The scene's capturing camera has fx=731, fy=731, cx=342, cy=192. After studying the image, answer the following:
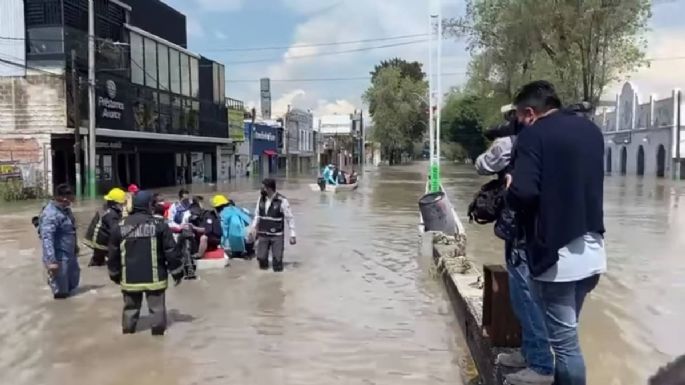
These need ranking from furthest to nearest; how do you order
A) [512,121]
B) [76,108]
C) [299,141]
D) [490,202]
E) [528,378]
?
[299,141] < [76,108] < [490,202] < [512,121] < [528,378]

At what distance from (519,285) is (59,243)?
6456mm

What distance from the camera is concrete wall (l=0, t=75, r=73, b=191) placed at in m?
29.8

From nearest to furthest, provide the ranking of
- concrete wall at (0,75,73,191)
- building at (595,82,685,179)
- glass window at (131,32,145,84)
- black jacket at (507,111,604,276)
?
black jacket at (507,111,604,276) → concrete wall at (0,75,73,191) → glass window at (131,32,145,84) → building at (595,82,685,179)

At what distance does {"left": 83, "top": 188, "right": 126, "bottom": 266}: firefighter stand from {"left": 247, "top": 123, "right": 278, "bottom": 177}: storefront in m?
49.6

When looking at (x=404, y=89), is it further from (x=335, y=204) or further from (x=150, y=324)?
(x=150, y=324)

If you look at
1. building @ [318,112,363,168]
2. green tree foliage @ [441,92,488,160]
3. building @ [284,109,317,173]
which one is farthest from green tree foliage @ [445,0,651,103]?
building @ [318,112,363,168]

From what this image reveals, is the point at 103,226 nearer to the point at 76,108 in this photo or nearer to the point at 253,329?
the point at 253,329

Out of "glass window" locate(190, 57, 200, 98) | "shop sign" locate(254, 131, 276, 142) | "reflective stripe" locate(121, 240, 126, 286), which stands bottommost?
"reflective stripe" locate(121, 240, 126, 286)

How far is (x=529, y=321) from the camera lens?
4.05 meters

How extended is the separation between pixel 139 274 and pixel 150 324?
854 millimetres

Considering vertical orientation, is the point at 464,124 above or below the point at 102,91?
above

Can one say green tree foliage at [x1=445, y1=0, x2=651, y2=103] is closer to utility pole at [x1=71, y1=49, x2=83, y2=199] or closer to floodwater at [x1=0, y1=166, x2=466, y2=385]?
utility pole at [x1=71, y1=49, x2=83, y2=199]

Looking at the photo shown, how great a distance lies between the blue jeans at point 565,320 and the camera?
349cm

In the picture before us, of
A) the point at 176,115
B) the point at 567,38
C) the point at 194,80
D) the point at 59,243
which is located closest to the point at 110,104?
the point at 176,115
